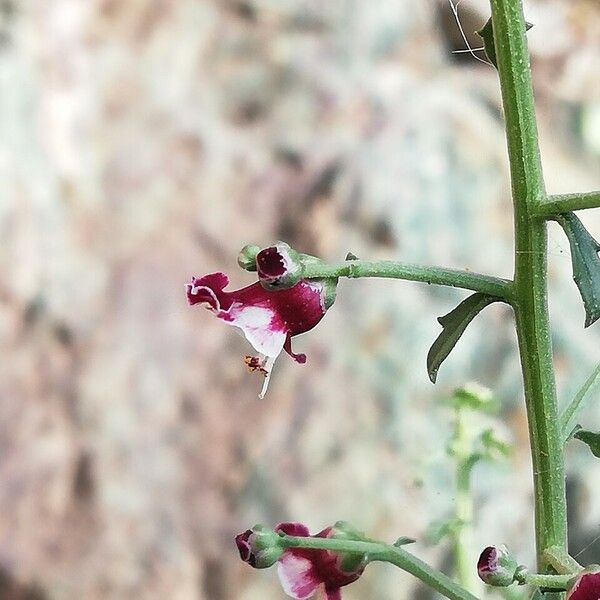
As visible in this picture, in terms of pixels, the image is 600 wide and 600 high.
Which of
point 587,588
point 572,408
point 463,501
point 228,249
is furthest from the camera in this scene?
point 228,249

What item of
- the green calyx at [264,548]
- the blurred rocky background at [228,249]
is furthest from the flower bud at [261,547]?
the blurred rocky background at [228,249]

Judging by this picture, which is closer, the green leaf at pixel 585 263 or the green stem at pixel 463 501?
the green leaf at pixel 585 263

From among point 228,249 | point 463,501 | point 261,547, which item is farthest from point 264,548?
point 228,249

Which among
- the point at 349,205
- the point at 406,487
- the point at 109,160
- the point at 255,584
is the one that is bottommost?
the point at 255,584

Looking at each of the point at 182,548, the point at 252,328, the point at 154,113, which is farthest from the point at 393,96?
the point at 252,328

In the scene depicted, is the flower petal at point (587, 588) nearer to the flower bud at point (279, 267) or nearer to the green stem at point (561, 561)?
the green stem at point (561, 561)

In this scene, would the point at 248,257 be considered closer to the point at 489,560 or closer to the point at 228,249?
the point at 489,560

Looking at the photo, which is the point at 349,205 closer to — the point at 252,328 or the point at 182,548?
the point at 182,548
